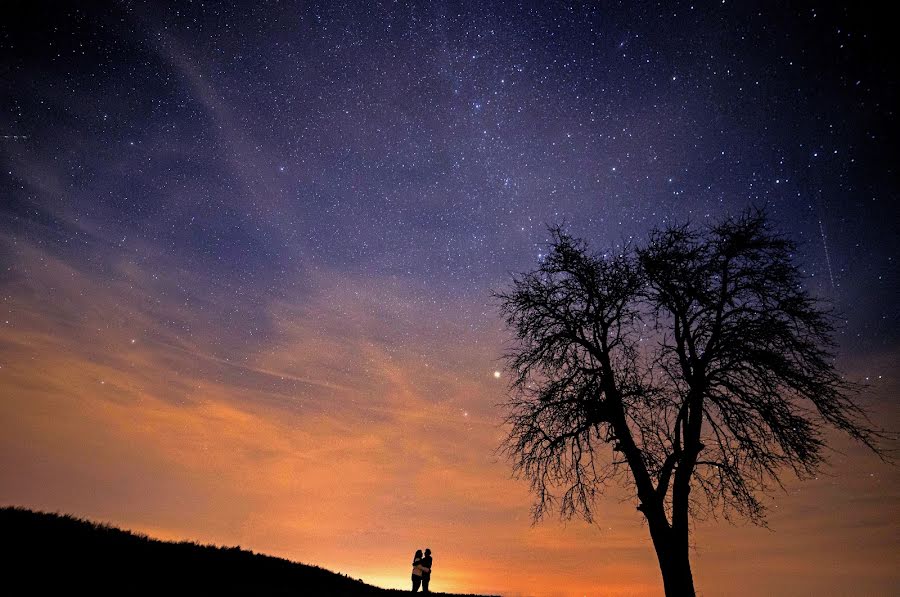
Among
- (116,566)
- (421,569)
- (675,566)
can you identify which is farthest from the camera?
(421,569)

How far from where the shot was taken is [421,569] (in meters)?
16.3

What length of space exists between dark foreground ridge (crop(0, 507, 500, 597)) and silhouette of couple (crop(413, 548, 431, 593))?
455 centimetres

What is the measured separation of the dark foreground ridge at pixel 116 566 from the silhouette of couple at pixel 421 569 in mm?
4552

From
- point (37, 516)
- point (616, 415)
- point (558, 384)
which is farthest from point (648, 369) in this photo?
point (37, 516)

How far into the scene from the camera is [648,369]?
43.8 ft

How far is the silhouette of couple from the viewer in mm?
16297

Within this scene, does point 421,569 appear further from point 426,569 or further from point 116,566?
point 116,566

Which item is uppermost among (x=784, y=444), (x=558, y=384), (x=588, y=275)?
(x=588, y=275)

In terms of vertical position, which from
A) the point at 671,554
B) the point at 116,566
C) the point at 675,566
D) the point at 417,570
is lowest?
the point at 417,570

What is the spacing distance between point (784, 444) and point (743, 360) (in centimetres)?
219

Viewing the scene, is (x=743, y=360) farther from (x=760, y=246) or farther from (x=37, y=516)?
(x=37, y=516)

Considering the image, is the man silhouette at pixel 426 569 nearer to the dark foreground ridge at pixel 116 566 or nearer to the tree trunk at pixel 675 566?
the dark foreground ridge at pixel 116 566

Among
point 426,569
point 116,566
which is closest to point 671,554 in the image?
point 426,569

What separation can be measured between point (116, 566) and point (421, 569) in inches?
416
